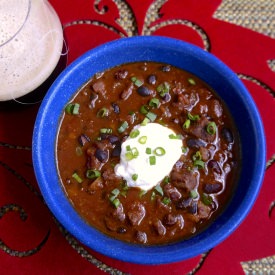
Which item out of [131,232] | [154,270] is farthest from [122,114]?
[154,270]

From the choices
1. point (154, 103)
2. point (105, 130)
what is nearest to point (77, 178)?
point (105, 130)

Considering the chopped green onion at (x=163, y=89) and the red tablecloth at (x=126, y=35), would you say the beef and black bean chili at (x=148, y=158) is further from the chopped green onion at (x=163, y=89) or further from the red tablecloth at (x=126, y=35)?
the red tablecloth at (x=126, y=35)

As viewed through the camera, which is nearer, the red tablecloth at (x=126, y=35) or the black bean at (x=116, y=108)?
the black bean at (x=116, y=108)

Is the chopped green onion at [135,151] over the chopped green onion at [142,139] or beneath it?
beneath

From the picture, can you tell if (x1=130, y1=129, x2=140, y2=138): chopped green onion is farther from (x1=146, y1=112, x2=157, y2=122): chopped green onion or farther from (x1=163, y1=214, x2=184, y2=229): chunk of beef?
(x1=163, y1=214, x2=184, y2=229): chunk of beef

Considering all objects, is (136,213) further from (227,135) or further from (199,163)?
(227,135)

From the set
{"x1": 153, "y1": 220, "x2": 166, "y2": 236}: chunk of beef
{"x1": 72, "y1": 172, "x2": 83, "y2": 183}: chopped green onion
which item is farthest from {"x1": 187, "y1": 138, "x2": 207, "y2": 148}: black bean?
{"x1": 72, "y1": 172, "x2": 83, "y2": 183}: chopped green onion

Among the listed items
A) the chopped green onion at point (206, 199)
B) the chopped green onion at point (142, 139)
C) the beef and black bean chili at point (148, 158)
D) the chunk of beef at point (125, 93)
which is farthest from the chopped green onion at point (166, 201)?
the chunk of beef at point (125, 93)
